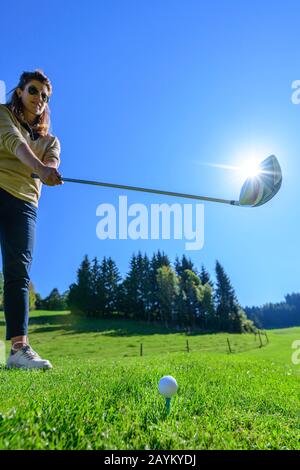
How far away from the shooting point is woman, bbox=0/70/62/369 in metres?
4.15

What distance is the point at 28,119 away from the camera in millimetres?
4957

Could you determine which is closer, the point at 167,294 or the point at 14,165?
the point at 14,165

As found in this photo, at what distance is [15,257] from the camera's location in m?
4.22

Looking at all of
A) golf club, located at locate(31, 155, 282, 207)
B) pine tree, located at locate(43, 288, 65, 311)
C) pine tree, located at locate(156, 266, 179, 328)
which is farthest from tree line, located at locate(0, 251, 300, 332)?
golf club, located at locate(31, 155, 282, 207)

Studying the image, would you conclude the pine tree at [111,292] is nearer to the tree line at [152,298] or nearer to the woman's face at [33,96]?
the tree line at [152,298]

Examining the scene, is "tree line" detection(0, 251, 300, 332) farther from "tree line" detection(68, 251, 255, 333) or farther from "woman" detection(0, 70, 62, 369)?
"woman" detection(0, 70, 62, 369)

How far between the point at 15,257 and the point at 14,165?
3.92 feet

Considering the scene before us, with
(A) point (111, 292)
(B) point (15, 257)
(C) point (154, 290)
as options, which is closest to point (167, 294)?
(C) point (154, 290)

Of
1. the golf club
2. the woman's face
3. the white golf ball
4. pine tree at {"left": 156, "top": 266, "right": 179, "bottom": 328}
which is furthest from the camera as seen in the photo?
pine tree at {"left": 156, "top": 266, "right": 179, "bottom": 328}

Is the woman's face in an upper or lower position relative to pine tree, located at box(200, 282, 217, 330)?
upper

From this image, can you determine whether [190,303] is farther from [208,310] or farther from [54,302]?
[54,302]

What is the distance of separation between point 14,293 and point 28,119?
2.41 m

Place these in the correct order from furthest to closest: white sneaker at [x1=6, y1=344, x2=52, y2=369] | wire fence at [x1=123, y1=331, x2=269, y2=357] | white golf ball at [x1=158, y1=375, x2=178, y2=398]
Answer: wire fence at [x1=123, y1=331, x2=269, y2=357], white sneaker at [x1=6, y1=344, x2=52, y2=369], white golf ball at [x1=158, y1=375, x2=178, y2=398]

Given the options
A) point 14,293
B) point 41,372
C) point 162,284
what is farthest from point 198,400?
point 162,284
